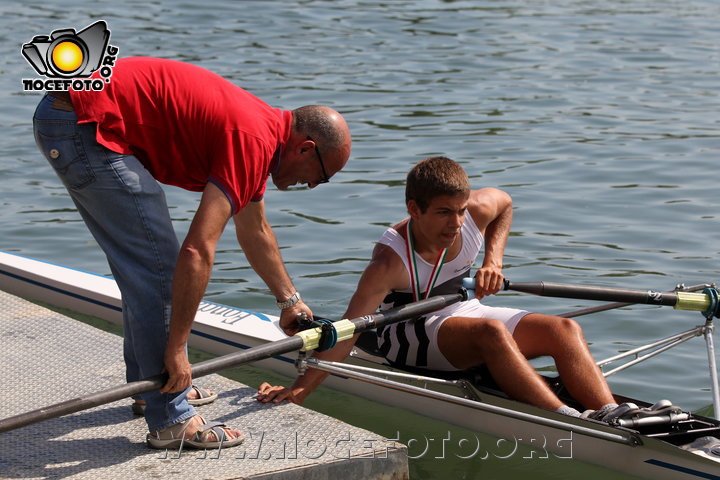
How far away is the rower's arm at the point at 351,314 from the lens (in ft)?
17.2

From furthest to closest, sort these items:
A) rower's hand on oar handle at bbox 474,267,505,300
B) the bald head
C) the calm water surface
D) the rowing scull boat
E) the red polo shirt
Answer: the calm water surface, rower's hand on oar handle at bbox 474,267,505,300, the rowing scull boat, the bald head, the red polo shirt

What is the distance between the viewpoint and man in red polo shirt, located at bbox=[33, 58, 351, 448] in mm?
4043

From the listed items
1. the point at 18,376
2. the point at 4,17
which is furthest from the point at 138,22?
the point at 18,376

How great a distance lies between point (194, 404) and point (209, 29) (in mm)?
13230

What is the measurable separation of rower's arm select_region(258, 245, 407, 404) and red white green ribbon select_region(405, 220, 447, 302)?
0.13m

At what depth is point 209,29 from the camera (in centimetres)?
1752

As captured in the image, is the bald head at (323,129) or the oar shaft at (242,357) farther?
the bald head at (323,129)

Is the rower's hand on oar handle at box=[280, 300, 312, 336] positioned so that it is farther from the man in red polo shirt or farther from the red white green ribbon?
the man in red polo shirt

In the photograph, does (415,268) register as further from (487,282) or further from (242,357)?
(242,357)

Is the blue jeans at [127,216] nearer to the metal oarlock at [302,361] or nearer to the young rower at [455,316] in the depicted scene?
the metal oarlock at [302,361]

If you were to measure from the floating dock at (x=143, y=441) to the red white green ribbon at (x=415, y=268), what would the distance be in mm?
881

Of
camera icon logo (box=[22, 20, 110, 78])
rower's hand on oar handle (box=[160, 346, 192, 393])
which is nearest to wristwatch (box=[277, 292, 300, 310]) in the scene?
rower's hand on oar handle (box=[160, 346, 192, 393])

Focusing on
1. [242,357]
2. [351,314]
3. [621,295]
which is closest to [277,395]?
[351,314]

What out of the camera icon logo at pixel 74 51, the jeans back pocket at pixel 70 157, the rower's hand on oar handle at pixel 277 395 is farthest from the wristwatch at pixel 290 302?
the camera icon logo at pixel 74 51
